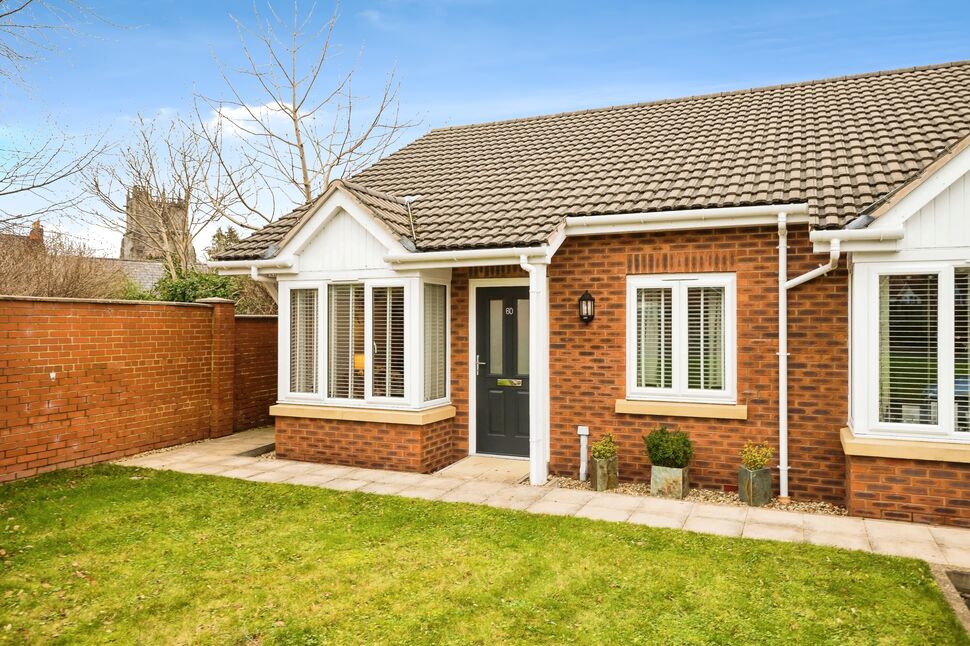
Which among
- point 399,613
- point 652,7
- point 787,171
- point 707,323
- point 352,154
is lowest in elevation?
point 399,613

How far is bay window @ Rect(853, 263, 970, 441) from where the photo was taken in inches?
243

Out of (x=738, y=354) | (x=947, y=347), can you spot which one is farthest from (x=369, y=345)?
(x=947, y=347)

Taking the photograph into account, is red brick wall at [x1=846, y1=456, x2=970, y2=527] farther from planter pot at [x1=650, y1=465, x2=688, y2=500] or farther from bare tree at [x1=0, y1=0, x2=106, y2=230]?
bare tree at [x1=0, y1=0, x2=106, y2=230]

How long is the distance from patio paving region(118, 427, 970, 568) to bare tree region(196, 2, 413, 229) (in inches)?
461

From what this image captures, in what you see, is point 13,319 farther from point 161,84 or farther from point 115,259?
point 115,259

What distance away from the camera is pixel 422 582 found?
5.03 m

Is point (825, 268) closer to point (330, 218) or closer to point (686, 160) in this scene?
point (686, 160)

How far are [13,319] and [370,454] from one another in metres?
4.69

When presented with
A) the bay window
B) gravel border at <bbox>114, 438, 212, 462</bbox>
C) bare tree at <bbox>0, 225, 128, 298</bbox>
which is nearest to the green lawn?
the bay window

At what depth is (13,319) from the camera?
26.2ft

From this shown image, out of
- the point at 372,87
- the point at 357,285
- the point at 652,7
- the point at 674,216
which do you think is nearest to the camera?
the point at 674,216

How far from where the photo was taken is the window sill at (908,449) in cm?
612

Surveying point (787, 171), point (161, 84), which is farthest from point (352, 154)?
point (787, 171)

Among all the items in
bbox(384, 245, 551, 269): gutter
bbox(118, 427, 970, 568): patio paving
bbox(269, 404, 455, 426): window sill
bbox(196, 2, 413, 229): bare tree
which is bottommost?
bbox(118, 427, 970, 568): patio paving
